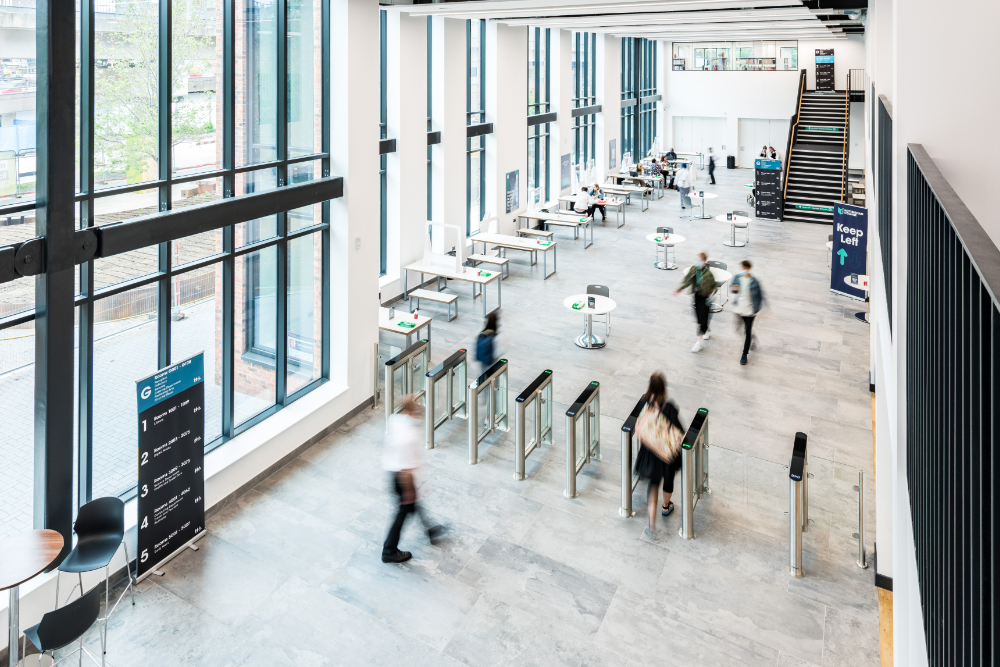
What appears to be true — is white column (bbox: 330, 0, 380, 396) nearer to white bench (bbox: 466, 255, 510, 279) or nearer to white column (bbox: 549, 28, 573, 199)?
white bench (bbox: 466, 255, 510, 279)

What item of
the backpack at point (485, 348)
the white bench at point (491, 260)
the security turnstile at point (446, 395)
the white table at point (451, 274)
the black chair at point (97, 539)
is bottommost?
the black chair at point (97, 539)

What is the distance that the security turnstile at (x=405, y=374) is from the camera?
8.39 meters

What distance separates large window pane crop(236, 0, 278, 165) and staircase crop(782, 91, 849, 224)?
1671 cm

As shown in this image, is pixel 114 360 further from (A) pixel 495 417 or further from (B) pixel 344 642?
(A) pixel 495 417

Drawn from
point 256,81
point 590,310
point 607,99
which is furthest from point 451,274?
point 607,99

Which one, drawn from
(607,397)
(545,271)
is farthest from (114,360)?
(545,271)

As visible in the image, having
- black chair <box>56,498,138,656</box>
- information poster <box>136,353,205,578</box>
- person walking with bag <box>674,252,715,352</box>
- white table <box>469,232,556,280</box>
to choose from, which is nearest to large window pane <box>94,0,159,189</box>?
information poster <box>136,353,205,578</box>

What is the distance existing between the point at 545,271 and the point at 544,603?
31.7 ft

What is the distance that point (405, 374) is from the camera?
8906mm

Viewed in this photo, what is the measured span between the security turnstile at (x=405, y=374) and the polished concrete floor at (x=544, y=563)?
1.24 feet

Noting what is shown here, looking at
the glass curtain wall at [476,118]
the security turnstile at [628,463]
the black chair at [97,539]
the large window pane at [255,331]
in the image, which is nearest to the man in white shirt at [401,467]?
the security turnstile at [628,463]

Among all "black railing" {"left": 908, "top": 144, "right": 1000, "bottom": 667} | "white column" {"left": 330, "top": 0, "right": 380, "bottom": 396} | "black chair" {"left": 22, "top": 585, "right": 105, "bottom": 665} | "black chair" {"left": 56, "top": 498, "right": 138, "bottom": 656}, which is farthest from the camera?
"white column" {"left": 330, "top": 0, "right": 380, "bottom": 396}

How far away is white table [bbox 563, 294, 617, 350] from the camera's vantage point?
10.7 m

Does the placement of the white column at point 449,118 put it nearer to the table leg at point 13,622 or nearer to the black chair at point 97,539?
the black chair at point 97,539
